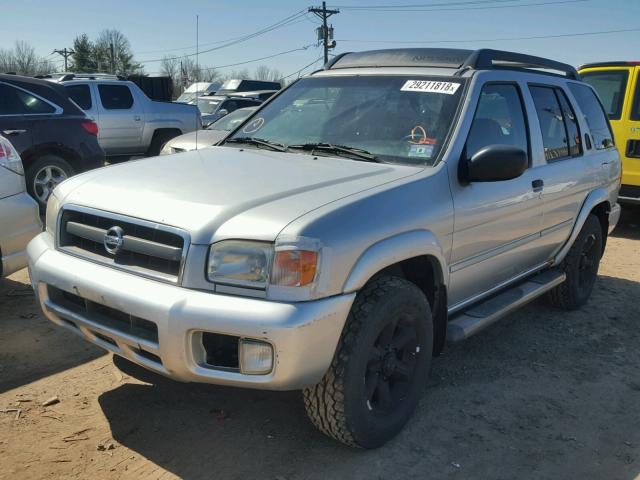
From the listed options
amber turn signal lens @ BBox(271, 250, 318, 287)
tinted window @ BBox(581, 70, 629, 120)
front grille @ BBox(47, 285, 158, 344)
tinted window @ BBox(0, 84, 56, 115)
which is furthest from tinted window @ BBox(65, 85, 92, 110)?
amber turn signal lens @ BBox(271, 250, 318, 287)

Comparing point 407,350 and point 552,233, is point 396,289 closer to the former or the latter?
point 407,350

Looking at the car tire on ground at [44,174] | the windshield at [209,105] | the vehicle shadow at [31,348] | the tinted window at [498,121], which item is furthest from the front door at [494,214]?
the windshield at [209,105]

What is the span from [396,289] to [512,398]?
4.30 feet

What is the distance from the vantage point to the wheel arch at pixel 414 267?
105 inches

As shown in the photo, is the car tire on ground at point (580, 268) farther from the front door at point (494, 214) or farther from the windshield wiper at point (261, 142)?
the windshield wiper at point (261, 142)

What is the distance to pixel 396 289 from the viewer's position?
112 inches

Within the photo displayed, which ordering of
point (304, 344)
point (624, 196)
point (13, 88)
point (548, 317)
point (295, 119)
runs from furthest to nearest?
point (624, 196) → point (13, 88) → point (548, 317) → point (295, 119) → point (304, 344)

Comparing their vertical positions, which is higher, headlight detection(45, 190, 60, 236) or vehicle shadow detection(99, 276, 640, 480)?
headlight detection(45, 190, 60, 236)

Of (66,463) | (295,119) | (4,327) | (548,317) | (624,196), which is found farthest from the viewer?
(624,196)

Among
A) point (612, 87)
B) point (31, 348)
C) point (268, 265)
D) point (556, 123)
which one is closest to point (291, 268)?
point (268, 265)

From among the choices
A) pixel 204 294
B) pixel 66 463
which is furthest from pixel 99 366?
pixel 204 294

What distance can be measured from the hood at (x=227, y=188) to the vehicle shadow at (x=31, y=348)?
119cm

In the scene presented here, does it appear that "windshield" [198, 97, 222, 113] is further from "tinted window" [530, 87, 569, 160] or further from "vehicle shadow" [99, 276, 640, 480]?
"vehicle shadow" [99, 276, 640, 480]

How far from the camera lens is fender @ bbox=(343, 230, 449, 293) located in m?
2.64
